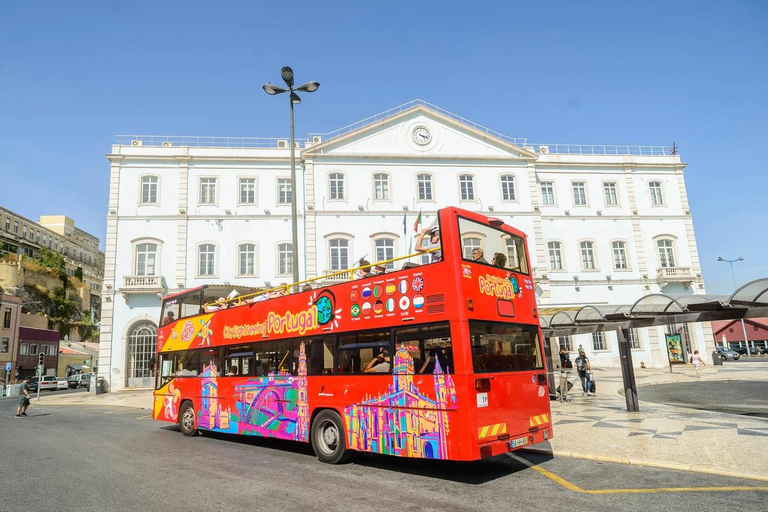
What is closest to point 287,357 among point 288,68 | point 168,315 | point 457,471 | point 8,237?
point 457,471

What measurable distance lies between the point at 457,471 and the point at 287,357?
4.34 m

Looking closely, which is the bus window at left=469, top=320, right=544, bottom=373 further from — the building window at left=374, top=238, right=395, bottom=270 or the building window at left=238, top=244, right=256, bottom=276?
the building window at left=238, top=244, right=256, bottom=276

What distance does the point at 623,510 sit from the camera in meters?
6.25

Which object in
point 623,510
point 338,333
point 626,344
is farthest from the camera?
point 626,344

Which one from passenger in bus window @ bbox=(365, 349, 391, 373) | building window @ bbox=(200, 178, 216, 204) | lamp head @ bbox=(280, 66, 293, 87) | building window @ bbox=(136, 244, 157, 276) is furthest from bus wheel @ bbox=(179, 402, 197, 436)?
building window @ bbox=(200, 178, 216, 204)

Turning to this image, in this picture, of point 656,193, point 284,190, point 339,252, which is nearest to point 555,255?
point 656,193

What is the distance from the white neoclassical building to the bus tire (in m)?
20.8

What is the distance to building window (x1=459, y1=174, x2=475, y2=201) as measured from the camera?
32906 millimetres

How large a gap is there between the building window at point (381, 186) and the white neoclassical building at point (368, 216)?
0.09m

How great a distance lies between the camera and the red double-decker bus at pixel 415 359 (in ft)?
25.8

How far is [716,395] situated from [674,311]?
813cm

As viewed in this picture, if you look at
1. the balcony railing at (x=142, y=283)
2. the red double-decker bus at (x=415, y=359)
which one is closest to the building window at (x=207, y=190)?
the balcony railing at (x=142, y=283)

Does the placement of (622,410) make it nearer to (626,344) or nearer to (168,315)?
(626,344)

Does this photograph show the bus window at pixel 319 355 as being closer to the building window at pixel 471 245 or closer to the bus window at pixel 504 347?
the bus window at pixel 504 347
